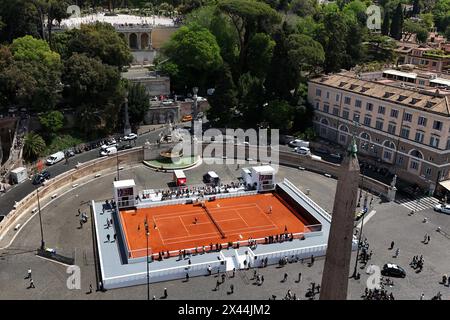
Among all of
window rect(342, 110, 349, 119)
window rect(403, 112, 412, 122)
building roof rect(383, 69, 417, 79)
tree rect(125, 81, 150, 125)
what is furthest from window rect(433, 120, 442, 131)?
tree rect(125, 81, 150, 125)

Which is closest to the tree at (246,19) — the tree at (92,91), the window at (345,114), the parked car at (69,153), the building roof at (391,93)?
the building roof at (391,93)

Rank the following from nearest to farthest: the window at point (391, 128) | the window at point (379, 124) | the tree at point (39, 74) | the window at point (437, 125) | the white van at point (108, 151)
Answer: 1. the window at point (437, 125)
2. the tree at point (39, 74)
3. the window at point (391, 128)
4. the white van at point (108, 151)
5. the window at point (379, 124)

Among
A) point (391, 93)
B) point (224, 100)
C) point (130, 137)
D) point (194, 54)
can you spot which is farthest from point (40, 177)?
point (391, 93)

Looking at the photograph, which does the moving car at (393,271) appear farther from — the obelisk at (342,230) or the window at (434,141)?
the window at (434,141)

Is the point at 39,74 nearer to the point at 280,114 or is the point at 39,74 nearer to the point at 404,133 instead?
the point at 280,114

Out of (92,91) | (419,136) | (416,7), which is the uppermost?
(416,7)

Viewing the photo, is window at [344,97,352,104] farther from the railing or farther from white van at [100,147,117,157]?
white van at [100,147,117,157]
